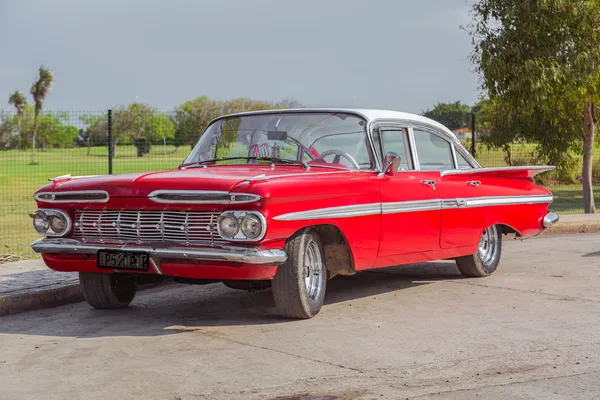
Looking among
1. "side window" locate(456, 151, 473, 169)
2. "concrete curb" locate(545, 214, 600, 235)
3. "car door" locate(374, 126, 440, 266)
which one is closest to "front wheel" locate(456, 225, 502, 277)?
"side window" locate(456, 151, 473, 169)

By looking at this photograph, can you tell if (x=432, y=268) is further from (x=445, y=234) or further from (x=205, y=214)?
(x=205, y=214)

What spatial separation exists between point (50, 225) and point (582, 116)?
17.0 m

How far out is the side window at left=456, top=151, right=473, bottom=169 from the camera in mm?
9665

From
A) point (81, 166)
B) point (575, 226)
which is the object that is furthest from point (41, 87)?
point (575, 226)

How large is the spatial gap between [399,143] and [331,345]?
9.30 feet

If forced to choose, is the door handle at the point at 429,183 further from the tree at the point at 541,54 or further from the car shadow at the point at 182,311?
the tree at the point at 541,54

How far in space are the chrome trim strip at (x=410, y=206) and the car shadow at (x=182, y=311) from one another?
98 cm

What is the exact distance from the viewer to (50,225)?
7.72m

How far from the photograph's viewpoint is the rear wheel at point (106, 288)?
26.3 feet

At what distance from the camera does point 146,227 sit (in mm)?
7188

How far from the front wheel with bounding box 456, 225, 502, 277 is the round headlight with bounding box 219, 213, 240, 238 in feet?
11.9

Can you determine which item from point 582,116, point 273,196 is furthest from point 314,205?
point 582,116

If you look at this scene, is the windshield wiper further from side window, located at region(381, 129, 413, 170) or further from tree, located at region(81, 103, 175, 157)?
tree, located at region(81, 103, 175, 157)

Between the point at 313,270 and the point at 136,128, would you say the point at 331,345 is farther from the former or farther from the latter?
the point at 136,128
